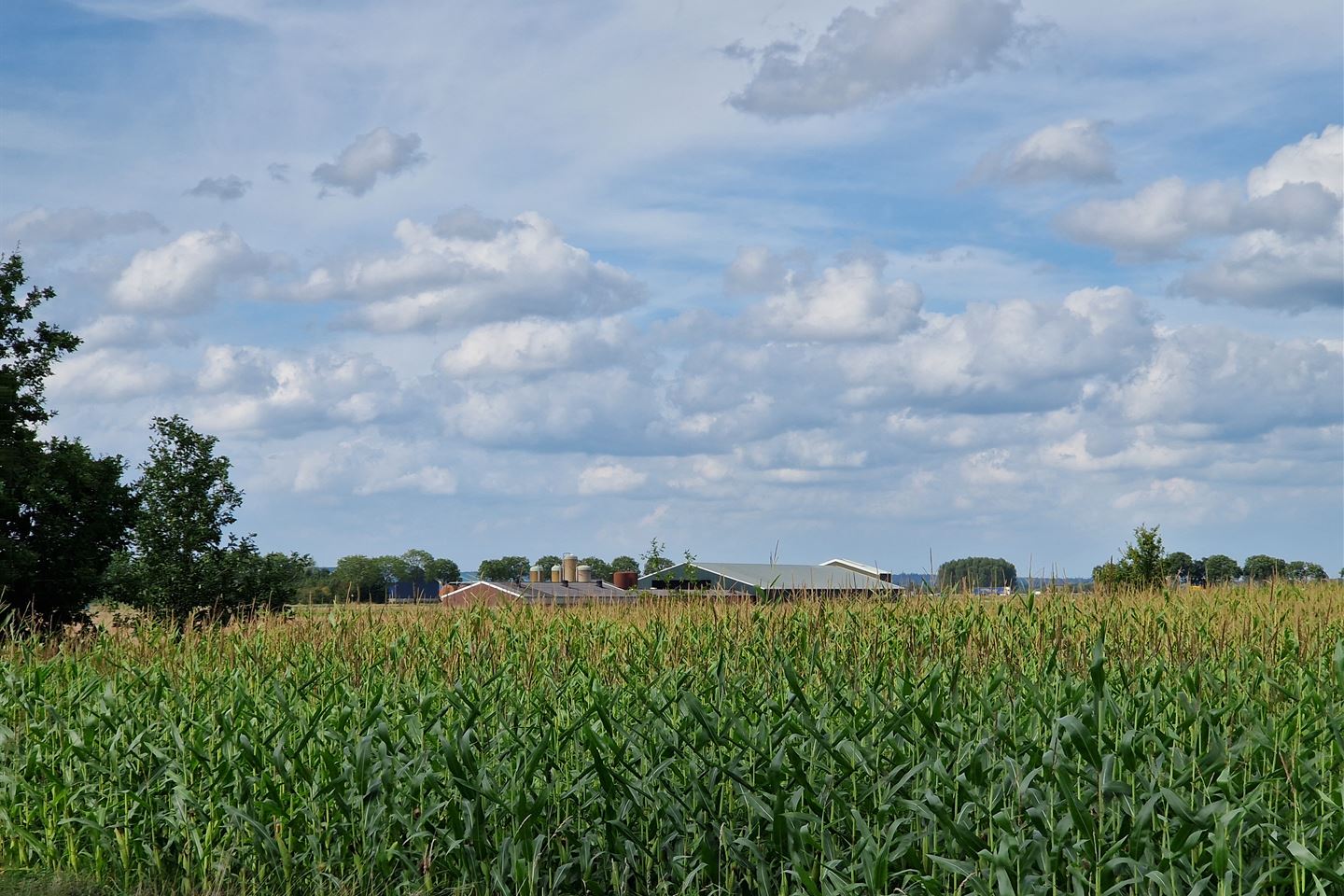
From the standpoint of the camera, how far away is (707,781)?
5.48m

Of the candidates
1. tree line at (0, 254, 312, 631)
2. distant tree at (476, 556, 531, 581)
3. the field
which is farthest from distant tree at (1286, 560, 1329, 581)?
distant tree at (476, 556, 531, 581)

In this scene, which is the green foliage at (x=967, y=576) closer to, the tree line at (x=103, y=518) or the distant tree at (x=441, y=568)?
A: the tree line at (x=103, y=518)

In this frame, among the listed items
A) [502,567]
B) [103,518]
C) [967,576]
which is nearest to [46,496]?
[103,518]

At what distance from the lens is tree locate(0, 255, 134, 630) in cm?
2333

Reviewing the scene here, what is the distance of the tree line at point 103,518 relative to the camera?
77.9ft

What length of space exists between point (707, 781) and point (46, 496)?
22.8 meters

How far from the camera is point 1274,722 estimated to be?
5719 millimetres

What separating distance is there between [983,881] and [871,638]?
4.73 m

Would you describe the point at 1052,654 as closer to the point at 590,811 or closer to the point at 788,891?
the point at 788,891

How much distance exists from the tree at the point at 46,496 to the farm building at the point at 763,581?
12640mm

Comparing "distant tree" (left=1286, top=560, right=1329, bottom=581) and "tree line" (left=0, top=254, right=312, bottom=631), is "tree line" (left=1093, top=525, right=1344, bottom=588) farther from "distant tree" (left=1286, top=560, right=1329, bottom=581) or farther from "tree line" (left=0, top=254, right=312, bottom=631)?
"tree line" (left=0, top=254, right=312, bottom=631)

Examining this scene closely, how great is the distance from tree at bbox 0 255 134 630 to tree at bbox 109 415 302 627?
69cm

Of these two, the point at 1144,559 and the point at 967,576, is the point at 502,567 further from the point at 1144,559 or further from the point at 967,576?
the point at 967,576

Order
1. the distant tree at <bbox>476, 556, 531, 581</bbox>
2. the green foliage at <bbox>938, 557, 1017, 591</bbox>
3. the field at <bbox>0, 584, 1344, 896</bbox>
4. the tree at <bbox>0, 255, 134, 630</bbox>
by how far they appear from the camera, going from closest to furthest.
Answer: the field at <bbox>0, 584, 1344, 896</bbox>
the green foliage at <bbox>938, 557, 1017, 591</bbox>
the tree at <bbox>0, 255, 134, 630</bbox>
the distant tree at <bbox>476, 556, 531, 581</bbox>
